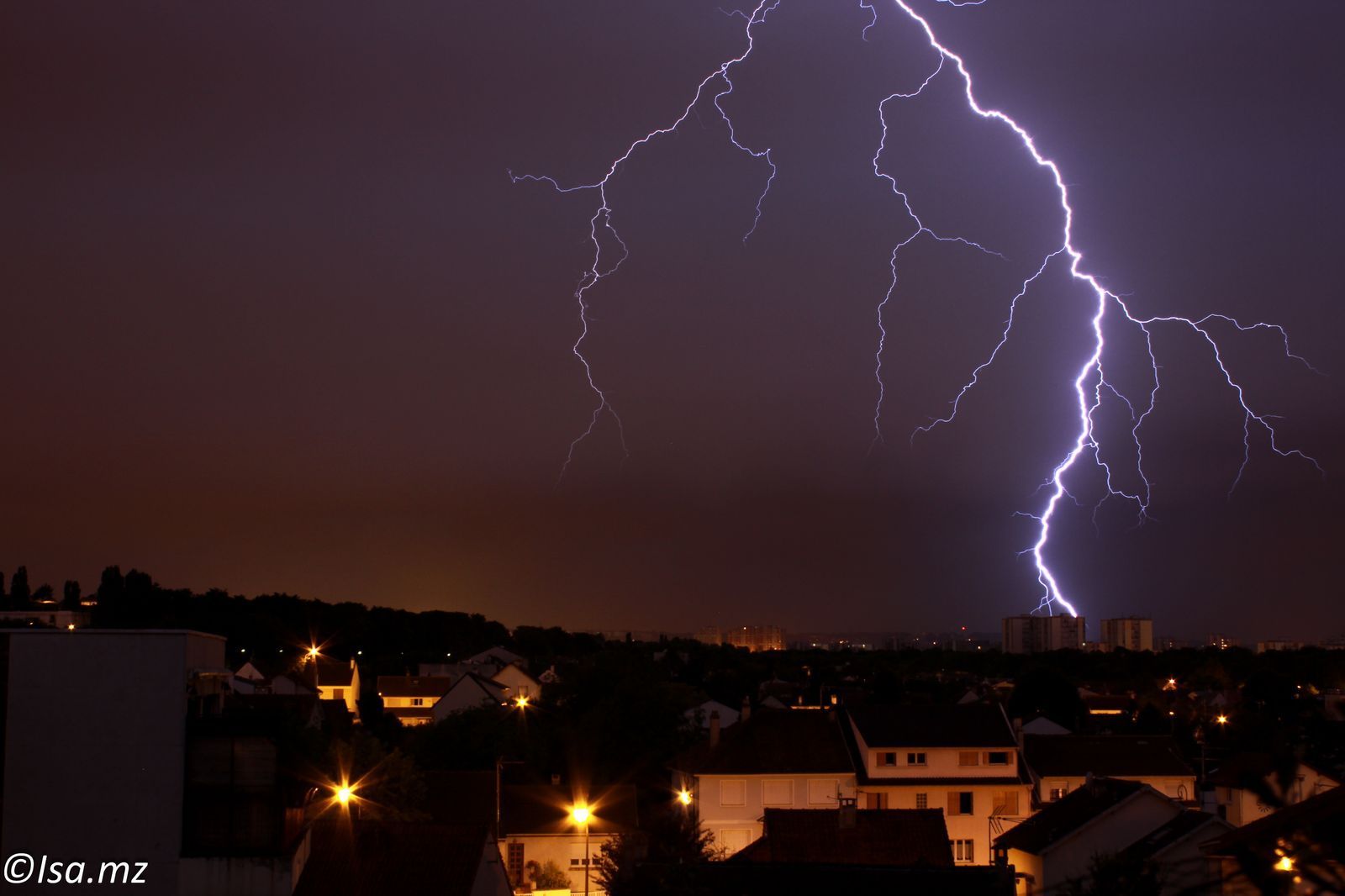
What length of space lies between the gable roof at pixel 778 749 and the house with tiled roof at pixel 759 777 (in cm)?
2

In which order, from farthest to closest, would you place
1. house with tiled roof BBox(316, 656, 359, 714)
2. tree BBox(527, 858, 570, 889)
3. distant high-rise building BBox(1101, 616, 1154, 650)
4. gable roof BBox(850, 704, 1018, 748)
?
distant high-rise building BBox(1101, 616, 1154, 650) < house with tiled roof BBox(316, 656, 359, 714) < gable roof BBox(850, 704, 1018, 748) < tree BBox(527, 858, 570, 889)

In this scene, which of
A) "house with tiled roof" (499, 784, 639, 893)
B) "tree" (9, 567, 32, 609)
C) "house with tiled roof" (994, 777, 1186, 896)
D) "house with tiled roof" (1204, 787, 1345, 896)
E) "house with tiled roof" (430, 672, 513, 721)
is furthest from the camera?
"tree" (9, 567, 32, 609)

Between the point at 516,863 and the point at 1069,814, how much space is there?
12708mm

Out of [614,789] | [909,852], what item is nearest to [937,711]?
[614,789]

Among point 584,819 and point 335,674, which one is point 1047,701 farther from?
point 584,819

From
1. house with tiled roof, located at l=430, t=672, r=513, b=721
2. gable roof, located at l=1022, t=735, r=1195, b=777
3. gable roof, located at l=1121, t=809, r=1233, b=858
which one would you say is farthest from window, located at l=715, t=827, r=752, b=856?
house with tiled roof, located at l=430, t=672, r=513, b=721

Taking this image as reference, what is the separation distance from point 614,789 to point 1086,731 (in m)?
26.6

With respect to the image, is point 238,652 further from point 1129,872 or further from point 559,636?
point 1129,872

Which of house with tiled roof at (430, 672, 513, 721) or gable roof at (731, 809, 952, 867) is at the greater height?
house with tiled roof at (430, 672, 513, 721)

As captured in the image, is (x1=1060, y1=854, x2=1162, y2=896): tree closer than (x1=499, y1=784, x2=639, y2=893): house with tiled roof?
Yes

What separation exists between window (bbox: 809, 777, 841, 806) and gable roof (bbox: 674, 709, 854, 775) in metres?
0.25

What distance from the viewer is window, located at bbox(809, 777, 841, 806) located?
38.1 m

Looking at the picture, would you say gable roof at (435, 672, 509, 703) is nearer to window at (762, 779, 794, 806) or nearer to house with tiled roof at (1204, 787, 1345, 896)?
window at (762, 779, 794, 806)

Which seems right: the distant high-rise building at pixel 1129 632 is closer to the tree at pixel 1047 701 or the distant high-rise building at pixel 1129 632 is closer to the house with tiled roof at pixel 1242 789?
the tree at pixel 1047 701
